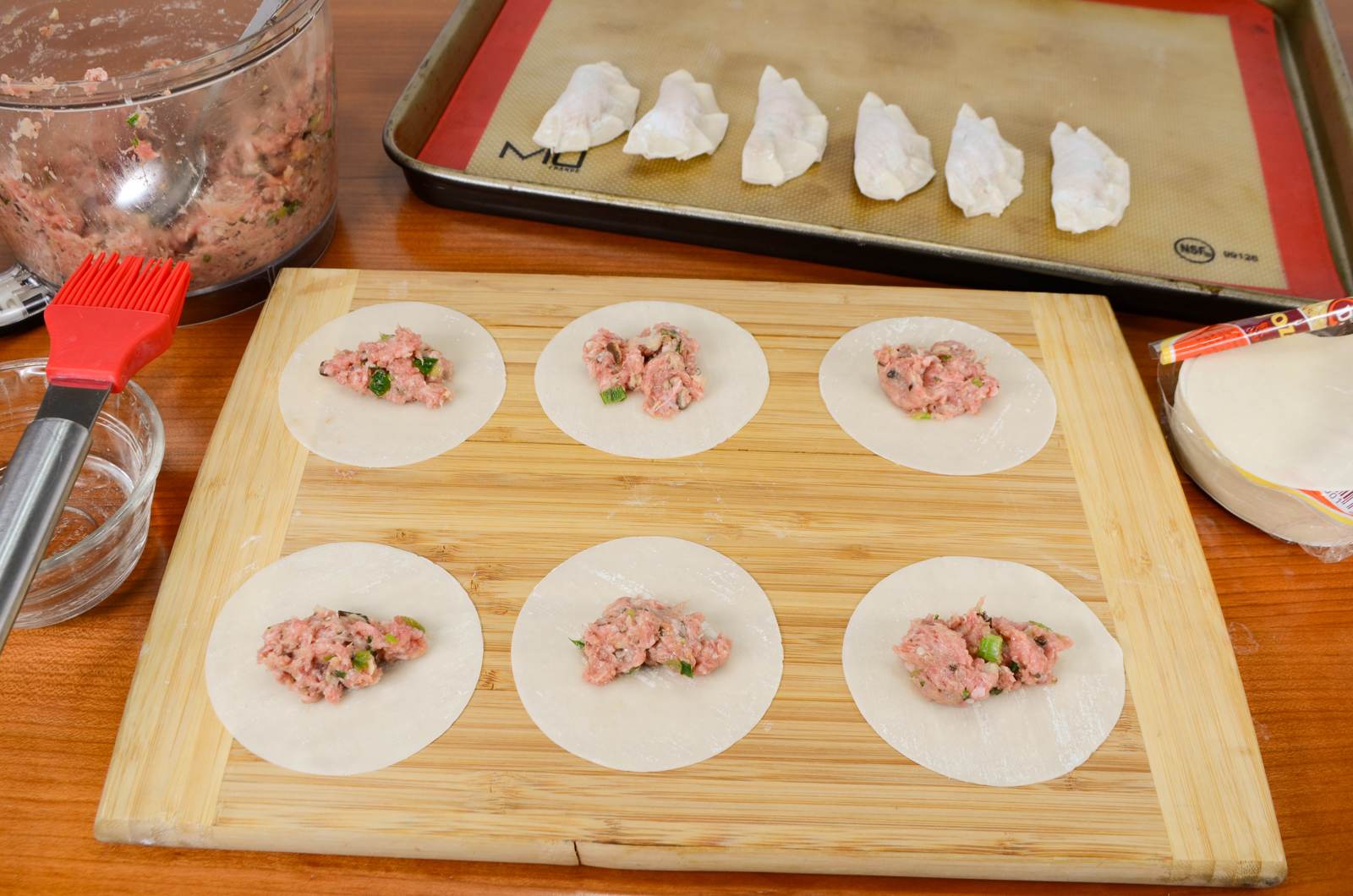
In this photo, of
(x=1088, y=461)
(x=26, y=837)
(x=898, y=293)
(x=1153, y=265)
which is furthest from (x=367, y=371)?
(x=1153, y=265)

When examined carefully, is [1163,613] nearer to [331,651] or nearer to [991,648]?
[991,648]

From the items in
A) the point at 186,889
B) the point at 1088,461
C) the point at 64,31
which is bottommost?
the point at 186,889

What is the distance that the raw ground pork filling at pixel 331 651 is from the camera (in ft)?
3.99

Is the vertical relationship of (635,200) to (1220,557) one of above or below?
above

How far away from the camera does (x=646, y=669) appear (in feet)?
4.18

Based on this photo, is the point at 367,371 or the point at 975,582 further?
the point at 367,371

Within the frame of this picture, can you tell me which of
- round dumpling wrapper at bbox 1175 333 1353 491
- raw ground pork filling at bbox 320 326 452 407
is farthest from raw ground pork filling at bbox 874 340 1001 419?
raw ground pork filling at bbox 320 326 452 407

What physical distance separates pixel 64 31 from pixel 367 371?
0.87m

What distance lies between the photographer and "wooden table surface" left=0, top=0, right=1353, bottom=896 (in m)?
1.16

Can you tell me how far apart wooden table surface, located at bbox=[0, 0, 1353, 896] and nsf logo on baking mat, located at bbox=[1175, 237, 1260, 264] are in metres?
0.20

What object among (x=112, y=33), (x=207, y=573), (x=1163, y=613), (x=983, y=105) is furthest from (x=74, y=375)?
(x=983, y=105)

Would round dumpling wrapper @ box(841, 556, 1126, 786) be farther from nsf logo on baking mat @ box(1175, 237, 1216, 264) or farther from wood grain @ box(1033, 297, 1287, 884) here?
nsf logo on baking mat @ box(1175, 237, 1216, 264)

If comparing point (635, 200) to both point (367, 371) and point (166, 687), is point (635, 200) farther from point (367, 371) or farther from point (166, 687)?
point (166, 687)

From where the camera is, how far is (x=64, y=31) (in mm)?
1696
